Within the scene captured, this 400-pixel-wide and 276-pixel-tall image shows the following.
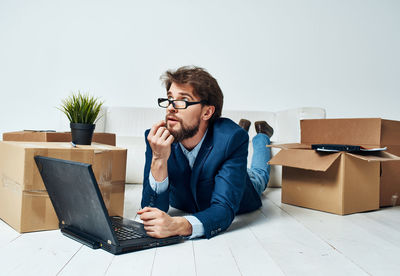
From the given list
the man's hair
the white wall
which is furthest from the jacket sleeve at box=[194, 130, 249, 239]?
the white wall

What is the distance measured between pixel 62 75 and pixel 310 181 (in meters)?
2.59

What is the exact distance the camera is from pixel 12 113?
11.0 feet

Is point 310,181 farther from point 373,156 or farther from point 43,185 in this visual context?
point 43,185

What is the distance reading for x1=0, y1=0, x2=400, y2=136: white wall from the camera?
3334 millimetres

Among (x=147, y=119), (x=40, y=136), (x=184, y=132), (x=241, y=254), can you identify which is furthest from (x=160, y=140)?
(x=147, y=119)

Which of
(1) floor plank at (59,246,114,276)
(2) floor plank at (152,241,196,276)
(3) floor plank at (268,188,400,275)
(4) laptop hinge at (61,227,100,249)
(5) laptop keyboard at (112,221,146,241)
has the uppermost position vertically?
(5) laptop keyboard at (112,221,146,241)

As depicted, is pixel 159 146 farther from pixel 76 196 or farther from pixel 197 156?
pixel 76 196

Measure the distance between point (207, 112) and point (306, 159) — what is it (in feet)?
2.24

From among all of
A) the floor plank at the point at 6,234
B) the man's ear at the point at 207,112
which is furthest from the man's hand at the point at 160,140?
the floor plank at the point at 6,234

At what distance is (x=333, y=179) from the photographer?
184cm

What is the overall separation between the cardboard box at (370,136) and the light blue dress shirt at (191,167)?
89 centimetres

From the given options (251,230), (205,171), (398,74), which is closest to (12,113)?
(205,171)

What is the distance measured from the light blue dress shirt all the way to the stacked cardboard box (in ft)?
2.13

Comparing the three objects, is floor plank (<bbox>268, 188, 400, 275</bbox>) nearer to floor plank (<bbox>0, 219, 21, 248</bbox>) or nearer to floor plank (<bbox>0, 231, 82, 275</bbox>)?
floor plank (<bbox>0, 231, 82, 275</bbox>)
